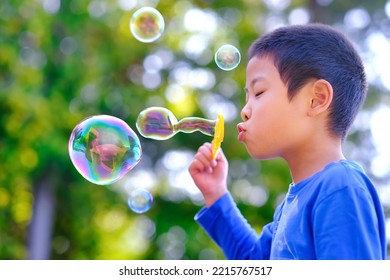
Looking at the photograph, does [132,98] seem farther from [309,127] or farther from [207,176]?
[309,127]

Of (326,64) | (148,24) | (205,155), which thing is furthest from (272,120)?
(148,24)

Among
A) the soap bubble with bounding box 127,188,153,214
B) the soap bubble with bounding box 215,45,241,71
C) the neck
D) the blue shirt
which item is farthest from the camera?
the soap bubble with bounding box 127,188,153,214

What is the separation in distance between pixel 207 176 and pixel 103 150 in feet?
1.71

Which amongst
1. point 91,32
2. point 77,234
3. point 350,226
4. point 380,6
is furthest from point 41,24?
point 350,226

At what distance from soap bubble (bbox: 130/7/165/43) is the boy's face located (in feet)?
5.30

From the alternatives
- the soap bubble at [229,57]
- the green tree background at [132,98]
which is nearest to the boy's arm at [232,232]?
the soap bubble at [229,57]

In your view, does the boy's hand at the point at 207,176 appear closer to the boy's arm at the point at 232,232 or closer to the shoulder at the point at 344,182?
the boy's arm at the point at 232,232

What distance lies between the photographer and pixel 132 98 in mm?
10242

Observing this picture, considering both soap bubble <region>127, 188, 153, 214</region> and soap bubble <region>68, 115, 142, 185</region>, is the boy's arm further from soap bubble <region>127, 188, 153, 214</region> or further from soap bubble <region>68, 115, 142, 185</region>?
soap bubble <region>127, 188, 153, 214</region>

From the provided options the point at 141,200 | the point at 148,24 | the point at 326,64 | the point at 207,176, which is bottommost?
the point at 141,200

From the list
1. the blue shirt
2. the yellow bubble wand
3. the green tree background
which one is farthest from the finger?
the green tree background

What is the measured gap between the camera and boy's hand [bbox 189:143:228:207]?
259 cm
